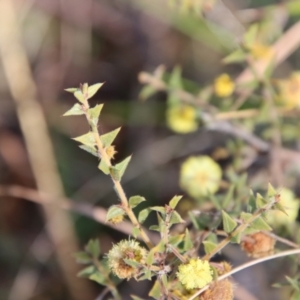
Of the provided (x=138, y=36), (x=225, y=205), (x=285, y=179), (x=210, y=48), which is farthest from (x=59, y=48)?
(x=225, y=205)

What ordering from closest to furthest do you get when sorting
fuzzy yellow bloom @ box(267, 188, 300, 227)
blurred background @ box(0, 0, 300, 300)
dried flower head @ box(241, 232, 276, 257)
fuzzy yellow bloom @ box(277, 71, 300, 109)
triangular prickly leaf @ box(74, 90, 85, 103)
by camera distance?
triangular prickly leaf @ box(74, 90, 85, 103) < dried flower head @ box(241, 232, 276, 257) < fuzzy yellow bloom @ box(267, 188, 300, 227) < fuzzy yellow bloom @ box(277, 71, 300, 109) < blurred background @ box(0, 0, 300, 300)

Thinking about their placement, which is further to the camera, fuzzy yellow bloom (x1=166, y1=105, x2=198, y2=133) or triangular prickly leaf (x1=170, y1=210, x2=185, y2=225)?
fuzzy yellow bloom (x1=166, y1=105, x2=198, y2=133)

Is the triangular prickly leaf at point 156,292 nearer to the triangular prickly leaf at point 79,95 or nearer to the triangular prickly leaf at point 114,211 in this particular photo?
the triangular prickly leaf at point 114,211

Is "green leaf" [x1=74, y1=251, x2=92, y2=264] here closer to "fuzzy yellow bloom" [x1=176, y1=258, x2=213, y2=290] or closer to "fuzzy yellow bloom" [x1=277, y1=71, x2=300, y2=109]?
"fuzzy yellow bloom" [x1=176, y1=258, x2=213, y2=290]

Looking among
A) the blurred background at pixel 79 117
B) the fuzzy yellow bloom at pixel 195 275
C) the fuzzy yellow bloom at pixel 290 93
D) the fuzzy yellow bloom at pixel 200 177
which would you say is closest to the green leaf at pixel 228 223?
the fuzzy yellow bloom at pixel 195 275

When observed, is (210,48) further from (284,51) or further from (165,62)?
(284,51)

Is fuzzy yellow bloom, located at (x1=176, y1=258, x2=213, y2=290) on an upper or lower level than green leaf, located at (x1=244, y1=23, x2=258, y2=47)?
lower

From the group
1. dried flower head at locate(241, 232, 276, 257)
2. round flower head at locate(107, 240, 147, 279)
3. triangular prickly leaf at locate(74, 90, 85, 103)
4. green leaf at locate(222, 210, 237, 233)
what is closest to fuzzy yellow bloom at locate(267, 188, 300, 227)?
dried flower head at locate(241, 232, 276, 257)

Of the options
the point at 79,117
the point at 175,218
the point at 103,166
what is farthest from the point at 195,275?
the point at 79,117
